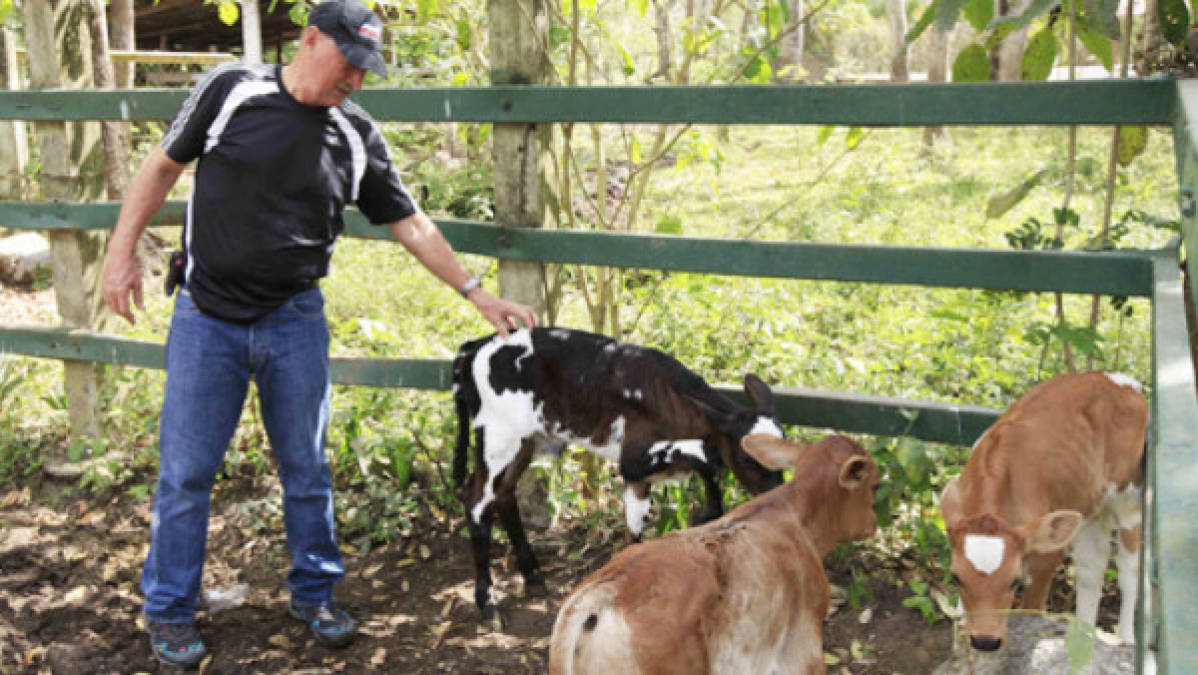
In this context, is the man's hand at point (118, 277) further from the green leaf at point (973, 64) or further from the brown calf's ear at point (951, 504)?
the green leaf at point (973, 64)

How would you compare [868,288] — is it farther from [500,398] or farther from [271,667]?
[271,667]

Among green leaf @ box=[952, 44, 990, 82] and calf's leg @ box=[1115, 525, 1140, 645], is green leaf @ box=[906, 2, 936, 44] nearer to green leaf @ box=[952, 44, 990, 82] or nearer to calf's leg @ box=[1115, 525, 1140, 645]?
green leaf @ box=[952, 44, 990, 82]

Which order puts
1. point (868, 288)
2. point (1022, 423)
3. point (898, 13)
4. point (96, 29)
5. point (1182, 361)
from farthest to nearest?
point (898, 13) < point (96, 29) < point (868, 288) < point (1022, 423) < point (1182, 361)

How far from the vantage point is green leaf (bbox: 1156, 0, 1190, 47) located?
3844 mm

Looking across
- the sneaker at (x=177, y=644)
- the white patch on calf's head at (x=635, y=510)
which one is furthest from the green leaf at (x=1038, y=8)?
the sneaker at (x=177, y=644)

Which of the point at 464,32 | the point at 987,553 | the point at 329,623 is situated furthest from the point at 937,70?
the point at 987,553

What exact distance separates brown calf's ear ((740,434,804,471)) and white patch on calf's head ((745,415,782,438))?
0.30 m

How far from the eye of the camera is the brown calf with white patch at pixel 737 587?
2.96m

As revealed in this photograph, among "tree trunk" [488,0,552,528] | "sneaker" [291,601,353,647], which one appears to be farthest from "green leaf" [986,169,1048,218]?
"sneaker" [291,601,353,647]

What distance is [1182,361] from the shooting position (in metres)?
2.40

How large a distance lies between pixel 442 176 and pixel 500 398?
7482 mm

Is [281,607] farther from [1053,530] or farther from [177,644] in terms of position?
[1053,530]

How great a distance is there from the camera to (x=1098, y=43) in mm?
4387

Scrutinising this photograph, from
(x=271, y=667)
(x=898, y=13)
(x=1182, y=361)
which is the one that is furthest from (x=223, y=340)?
(x=898, y=13)
